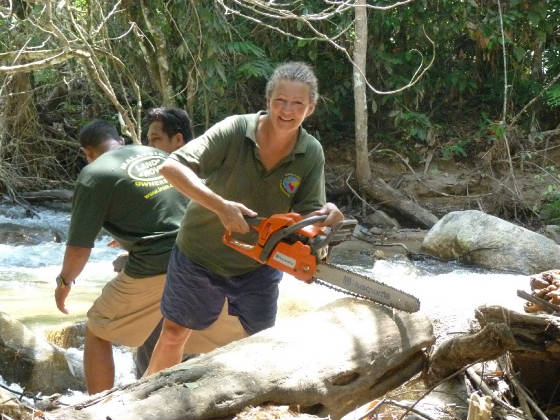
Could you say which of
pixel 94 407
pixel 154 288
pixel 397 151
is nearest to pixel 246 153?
pixel 154 288

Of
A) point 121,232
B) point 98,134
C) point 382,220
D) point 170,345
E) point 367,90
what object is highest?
point 98,134

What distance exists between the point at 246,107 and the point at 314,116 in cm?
137

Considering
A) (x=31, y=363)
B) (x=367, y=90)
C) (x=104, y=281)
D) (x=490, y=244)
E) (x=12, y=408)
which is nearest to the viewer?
(x=12, y=408)

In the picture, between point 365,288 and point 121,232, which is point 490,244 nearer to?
point 365,288

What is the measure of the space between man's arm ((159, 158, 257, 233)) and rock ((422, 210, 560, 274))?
6.44 m

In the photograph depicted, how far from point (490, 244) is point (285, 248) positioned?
6.53m

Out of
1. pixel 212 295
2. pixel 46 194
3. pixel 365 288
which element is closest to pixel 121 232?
pixel 212 295

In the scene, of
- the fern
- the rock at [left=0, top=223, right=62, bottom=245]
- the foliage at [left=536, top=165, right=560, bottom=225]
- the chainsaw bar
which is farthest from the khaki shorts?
the fern

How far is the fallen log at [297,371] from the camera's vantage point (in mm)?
2023

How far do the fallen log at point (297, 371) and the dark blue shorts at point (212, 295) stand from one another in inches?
22.6

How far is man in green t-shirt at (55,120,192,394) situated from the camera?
3.38m

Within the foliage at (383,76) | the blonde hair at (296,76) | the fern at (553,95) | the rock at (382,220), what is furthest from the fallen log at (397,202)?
the blonde hair at (296,76)

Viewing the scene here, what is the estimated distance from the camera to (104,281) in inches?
307

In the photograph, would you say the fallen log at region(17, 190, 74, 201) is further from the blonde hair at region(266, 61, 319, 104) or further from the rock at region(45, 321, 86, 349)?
the blonde hair at region(266, 61, 319, 104)
